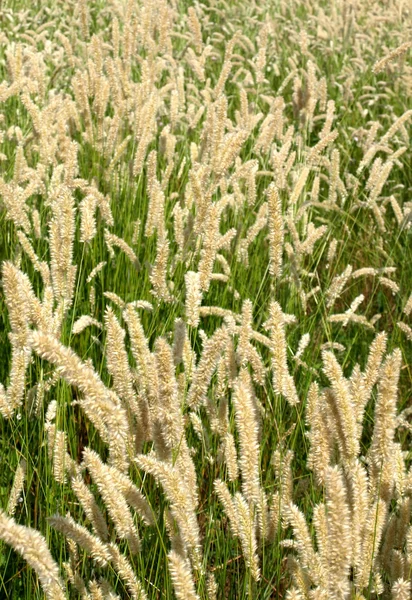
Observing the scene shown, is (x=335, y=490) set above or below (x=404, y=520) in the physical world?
above

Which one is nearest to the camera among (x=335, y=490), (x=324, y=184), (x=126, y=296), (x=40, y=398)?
(x=335, y=490)

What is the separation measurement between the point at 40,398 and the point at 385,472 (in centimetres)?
76

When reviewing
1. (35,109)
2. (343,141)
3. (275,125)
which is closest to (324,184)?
(343,141)

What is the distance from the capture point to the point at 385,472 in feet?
5.09

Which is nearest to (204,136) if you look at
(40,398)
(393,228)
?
(393,228)

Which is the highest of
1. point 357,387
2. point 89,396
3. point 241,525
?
point 89,396

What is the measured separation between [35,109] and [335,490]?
2.12 meters

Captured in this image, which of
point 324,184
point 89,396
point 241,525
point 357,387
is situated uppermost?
point 89,396

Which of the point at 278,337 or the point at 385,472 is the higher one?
the point at 278,337

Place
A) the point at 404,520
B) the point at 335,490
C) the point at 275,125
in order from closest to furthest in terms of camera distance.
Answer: the point at 335,490 → the point at 404,520 → the point at 275,125

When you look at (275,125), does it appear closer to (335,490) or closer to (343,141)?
(343,141)

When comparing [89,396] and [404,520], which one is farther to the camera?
[404,520]

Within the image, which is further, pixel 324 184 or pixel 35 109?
pixel 324 184

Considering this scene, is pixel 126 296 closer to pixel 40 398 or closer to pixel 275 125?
pixel 40 398
